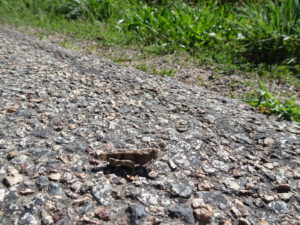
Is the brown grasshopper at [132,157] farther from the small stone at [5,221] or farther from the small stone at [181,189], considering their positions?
the small stone at [5,221]

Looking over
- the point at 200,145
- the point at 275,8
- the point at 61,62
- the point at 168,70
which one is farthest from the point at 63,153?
the point at 275,8

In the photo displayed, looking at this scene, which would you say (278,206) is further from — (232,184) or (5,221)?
(5,221)

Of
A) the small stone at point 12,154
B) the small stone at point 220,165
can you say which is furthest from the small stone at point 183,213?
the small stone at point 12,154

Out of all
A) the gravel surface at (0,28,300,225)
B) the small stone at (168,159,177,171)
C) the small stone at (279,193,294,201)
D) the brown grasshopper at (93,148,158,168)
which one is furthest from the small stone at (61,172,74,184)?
the small stone at (279,193,294,201)

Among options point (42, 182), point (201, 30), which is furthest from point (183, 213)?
point (201, 30)

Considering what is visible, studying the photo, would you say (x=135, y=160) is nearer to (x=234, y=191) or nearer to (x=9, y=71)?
(x=234, y=191)

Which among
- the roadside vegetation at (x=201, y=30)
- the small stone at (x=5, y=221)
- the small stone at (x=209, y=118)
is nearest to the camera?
the small stone at (x=5, y=221)

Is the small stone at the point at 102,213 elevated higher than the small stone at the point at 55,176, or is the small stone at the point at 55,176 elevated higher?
the small stone at the point at 102,213
